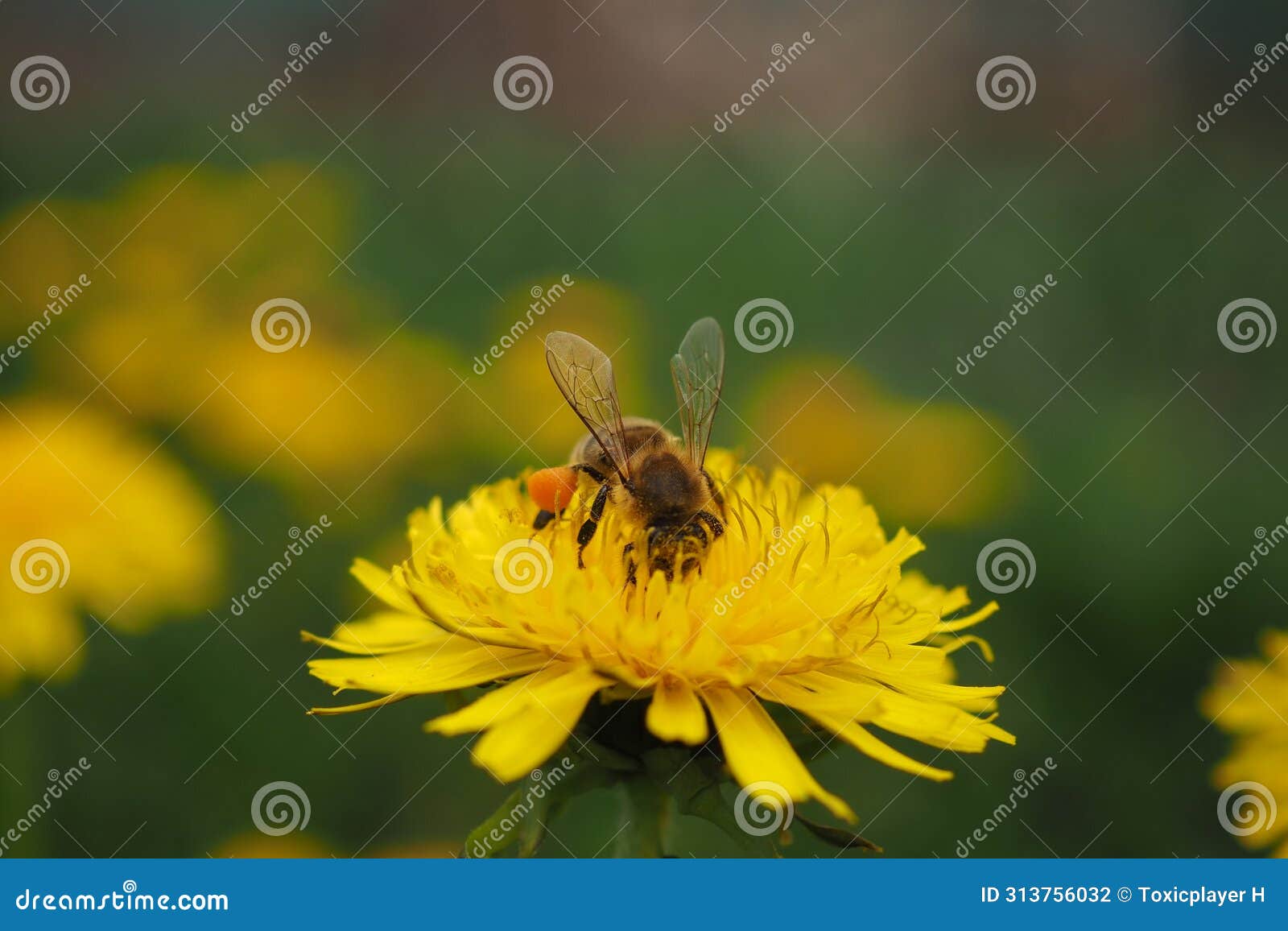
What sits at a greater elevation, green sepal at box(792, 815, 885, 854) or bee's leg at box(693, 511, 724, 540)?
→ bee's leg at box(693, 511, 724, 540)

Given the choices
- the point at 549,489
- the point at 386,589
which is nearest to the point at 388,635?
the point at 386,589

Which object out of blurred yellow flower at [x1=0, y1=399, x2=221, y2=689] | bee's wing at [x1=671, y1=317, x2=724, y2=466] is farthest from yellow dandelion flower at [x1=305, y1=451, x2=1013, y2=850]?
blurred yellow flower at [x1=0, y1=399, x2=221, y2=689]

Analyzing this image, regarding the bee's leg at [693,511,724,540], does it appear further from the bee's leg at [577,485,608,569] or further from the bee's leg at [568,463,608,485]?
the bee's leg at [568,463,608,485]

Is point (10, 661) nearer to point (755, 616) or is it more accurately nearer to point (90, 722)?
point (90, 722)

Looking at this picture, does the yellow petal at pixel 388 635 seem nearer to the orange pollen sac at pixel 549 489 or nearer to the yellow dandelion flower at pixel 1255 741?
the orange pollen sac at pixel 549 489

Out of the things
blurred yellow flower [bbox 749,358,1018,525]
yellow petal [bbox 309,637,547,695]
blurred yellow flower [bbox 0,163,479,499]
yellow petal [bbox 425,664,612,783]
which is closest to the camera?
yellow petal [bbox 425,664,612,783]

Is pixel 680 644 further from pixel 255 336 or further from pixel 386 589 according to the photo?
pixel 255 336
